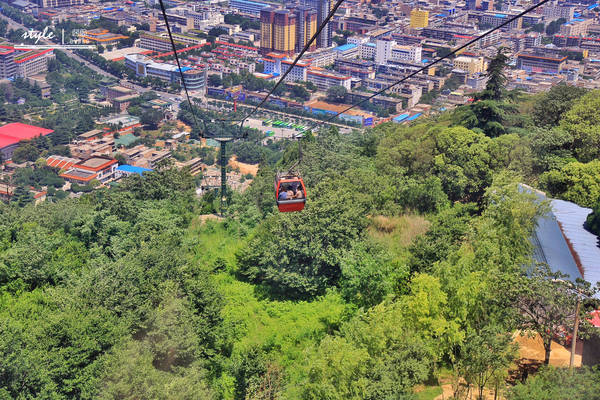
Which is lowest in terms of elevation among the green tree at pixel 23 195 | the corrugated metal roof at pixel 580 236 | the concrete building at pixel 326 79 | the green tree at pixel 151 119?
the green tree at pixel 23 195

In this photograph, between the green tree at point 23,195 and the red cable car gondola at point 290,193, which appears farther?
the green tree at point 23,195

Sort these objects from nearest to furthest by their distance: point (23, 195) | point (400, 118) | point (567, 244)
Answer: point (567, 244)
point (23, 195)
point (400, 118)

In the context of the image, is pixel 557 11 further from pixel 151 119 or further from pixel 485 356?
pixel 485 356

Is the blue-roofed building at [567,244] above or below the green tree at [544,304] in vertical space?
below

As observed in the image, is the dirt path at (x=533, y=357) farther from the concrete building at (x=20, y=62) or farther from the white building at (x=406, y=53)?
the concrete building at (x=20, y=62)

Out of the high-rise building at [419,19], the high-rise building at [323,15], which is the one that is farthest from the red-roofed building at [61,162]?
the high-rise building at [419,19]

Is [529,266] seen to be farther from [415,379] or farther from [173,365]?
[173,365]

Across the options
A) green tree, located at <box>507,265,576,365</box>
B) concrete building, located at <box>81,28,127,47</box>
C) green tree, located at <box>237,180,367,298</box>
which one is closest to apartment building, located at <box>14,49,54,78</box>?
concrete building, located at <box>81,28,127,47</box>

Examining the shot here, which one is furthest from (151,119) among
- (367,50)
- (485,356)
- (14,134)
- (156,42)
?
(485,356)
